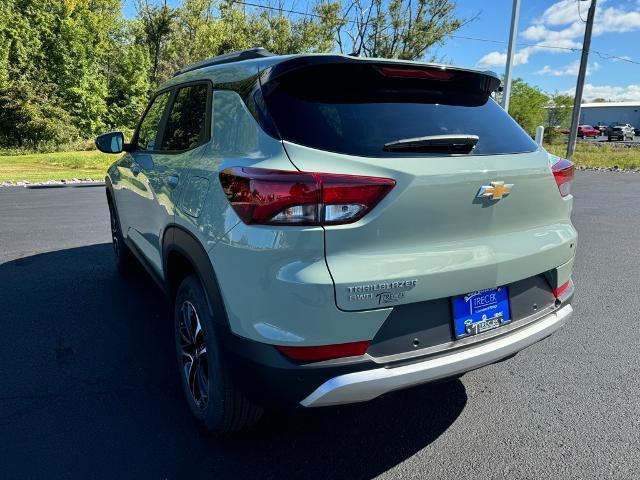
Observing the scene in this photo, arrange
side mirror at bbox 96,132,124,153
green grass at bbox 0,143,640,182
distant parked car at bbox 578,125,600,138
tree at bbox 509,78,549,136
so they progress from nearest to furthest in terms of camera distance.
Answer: side mirror at bbox 96,132,124,153 → green grass at bbox 0,143,640,182 → tree at bbox 509,78,549,136 → distant parked car at bbox 578,125,600,138

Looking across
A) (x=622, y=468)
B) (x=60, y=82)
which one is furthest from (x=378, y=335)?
(x=60, y=82)

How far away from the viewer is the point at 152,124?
3.76 meters

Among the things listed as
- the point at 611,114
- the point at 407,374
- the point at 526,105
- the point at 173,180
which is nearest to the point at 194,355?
the point at 173,180

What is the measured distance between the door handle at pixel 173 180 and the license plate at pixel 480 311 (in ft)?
5.22

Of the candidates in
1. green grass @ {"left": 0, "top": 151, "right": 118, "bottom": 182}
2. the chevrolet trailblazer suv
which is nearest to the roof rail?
the chevrolet trailblazer suv

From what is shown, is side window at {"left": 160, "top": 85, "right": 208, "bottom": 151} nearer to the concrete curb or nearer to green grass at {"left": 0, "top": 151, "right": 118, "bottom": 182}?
the concrete curb

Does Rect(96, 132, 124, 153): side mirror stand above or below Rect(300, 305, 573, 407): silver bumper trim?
above

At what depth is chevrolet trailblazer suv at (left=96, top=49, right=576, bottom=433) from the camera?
6.07 ft

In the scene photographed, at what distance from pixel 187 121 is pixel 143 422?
1.73 m

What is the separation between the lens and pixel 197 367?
261 cm

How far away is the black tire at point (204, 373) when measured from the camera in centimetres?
222

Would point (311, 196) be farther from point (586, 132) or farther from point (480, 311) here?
point (586, 132)

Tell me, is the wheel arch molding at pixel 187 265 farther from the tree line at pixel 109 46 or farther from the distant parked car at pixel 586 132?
the distant parked car at pixel 586 132

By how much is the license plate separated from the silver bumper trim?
0.07 m
